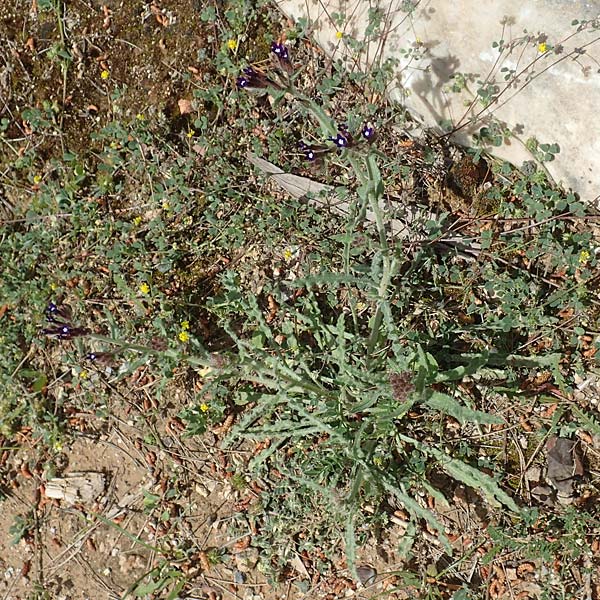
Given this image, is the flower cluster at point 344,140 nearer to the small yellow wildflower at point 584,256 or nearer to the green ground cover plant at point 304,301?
the green ground cover plant at point 304,301

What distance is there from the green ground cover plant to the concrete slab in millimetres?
103

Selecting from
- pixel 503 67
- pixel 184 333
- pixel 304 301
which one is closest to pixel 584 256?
pixel 503 67

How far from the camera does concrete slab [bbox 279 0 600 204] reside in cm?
397

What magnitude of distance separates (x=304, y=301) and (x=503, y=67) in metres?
1.74

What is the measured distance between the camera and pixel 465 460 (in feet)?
13.2

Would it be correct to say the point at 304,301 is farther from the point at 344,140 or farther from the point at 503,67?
the point at 503,67

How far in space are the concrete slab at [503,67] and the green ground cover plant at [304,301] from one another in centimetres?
10

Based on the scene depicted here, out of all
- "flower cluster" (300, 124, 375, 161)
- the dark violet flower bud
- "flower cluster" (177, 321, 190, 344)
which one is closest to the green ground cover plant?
"flower cluster" (177, 321, 190, 344)

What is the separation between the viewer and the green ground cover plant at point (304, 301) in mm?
3914

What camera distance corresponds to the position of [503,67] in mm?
4086

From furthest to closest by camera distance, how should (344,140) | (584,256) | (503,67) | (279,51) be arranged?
(503,67) → (584,256) → (279,51) → (344,140)

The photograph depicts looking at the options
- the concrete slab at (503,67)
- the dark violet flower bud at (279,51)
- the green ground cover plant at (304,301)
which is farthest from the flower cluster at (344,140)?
the concrete slab at (503,67)

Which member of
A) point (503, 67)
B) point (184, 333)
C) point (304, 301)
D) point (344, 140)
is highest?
point (503, 67)

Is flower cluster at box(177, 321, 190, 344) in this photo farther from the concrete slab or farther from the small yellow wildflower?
the small yellow wildflower
